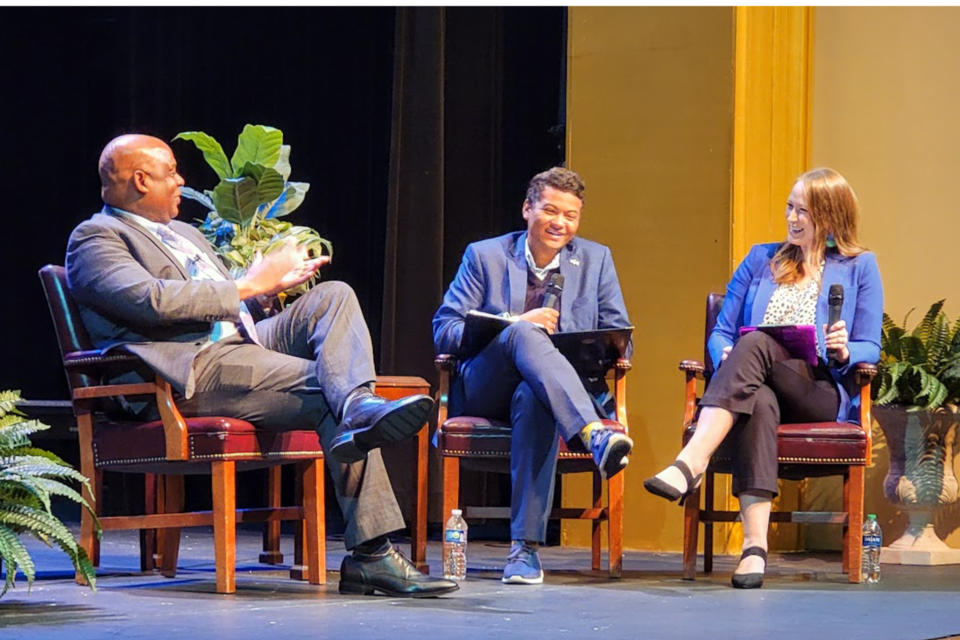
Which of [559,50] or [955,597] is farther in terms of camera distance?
[559,50]

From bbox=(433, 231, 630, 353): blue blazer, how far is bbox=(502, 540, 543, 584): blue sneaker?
2.12ft

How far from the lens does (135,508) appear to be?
5734 mm

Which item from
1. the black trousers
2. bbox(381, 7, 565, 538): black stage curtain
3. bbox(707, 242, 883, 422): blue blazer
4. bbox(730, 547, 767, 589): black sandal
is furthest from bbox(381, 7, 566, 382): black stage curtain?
bbox(730, 547, 767, 589): black sandal

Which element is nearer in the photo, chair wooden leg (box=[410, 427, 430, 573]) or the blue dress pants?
the blue dress pants

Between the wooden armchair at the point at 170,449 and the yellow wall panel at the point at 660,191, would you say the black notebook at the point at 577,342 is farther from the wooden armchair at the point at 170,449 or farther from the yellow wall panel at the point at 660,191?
the yellow wall panel at the point at 660,191

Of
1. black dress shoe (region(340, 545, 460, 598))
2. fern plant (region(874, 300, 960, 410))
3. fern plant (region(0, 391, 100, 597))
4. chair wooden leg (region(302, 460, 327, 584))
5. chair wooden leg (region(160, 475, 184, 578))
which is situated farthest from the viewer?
fern plant (region(874, 300, 960, 410))

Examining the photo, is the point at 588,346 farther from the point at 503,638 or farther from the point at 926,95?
the point at 926,95

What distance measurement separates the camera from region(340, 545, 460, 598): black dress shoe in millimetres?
3166

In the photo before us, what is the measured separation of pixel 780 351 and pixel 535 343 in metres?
0.68

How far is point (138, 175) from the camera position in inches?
138

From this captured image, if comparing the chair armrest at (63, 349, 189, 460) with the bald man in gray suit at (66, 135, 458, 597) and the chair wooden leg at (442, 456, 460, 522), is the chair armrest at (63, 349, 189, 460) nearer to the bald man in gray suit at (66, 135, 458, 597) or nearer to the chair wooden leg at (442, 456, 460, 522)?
the bald man in gray suit at (66, 135, 458, 597)

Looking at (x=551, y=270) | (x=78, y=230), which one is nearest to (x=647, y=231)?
(x=551, y=270)

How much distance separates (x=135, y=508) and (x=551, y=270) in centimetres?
246

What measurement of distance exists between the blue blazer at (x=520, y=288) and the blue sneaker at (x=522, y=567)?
647 mm
